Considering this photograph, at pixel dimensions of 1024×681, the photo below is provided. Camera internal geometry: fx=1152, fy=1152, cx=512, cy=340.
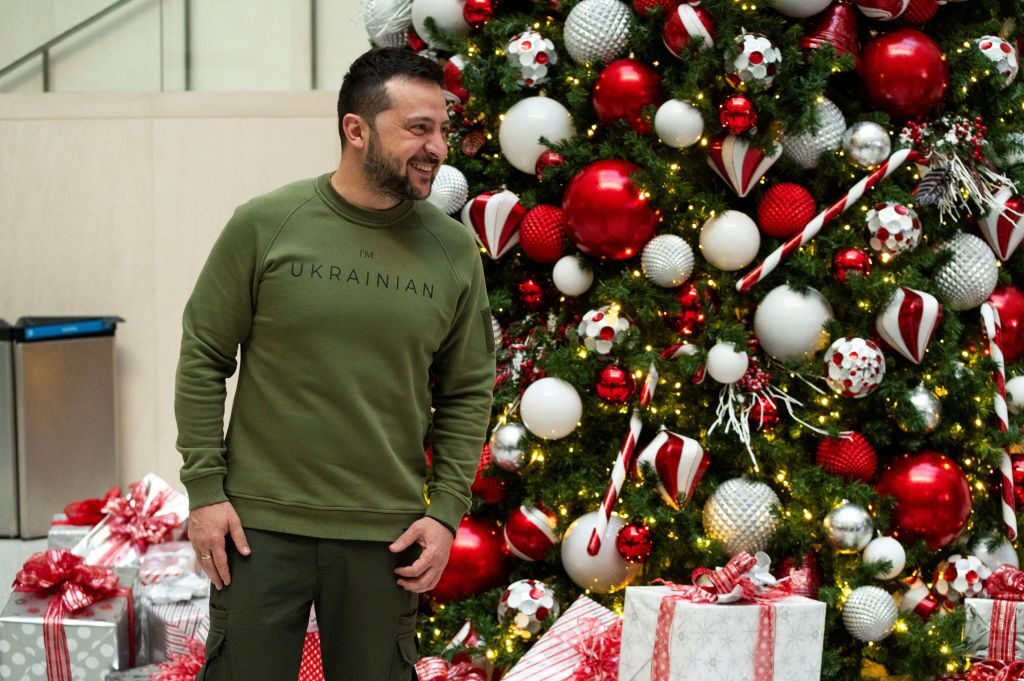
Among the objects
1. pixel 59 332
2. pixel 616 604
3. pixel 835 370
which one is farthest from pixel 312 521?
pixel 59 332

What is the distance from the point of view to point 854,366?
9.84 ft

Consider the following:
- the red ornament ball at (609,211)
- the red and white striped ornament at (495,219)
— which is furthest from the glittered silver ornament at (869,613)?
the red and white striped ornament at (495,219)

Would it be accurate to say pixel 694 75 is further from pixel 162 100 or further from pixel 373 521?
pixel 162 100

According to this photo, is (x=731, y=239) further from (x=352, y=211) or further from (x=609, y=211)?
(x=352, y=211)

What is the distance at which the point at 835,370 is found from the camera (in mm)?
3029

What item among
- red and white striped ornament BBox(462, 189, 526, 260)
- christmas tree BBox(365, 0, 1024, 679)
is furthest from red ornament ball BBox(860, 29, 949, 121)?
red and white striped ornament BBox(462, 189, 526, 260)

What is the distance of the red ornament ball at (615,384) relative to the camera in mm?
3109

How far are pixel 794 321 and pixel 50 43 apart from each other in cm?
478

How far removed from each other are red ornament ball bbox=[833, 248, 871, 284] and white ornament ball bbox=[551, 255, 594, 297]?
68cm

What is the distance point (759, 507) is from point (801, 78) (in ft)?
3.77

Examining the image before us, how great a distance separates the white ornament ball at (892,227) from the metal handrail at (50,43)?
15.1ft

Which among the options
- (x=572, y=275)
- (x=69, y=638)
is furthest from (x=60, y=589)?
(x=572, y=275)

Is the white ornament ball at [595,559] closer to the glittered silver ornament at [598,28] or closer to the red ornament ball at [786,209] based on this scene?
the red ornament ball at [786,209]

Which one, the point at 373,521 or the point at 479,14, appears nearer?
the point at 373,521
